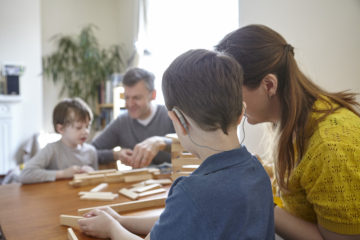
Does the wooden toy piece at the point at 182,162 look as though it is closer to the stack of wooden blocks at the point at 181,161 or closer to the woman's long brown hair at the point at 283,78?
the stack of wooden blocks at the point at 181,161

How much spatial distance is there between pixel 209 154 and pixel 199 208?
Answer: 0.48 ft

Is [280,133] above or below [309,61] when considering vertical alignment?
below

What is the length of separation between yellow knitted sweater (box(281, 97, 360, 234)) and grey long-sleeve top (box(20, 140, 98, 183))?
1.19 metres

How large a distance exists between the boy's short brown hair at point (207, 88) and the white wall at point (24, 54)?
4.09 m

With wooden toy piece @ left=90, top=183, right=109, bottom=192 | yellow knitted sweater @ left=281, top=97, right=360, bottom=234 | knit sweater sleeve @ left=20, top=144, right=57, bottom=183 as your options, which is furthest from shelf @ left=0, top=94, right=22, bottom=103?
yellow knitted sweater @ left=281, top=97, right=360, bottom=234

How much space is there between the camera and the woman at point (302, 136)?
2.61 feet

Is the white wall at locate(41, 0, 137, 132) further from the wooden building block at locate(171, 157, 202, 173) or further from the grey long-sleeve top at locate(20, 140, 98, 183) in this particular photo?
the wooden building block at locate(171, 157, 202, 173)

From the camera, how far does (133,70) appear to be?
2.31 meters

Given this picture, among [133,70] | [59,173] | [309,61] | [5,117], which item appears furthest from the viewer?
[5,117]

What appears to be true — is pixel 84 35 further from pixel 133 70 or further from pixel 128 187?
pixel 128 187

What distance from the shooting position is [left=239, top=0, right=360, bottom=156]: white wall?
4.95ft

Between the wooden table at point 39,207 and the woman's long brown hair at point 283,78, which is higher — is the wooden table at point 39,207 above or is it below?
below

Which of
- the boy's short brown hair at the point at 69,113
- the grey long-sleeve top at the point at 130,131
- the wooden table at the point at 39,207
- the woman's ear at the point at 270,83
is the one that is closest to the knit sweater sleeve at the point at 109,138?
the grey long-sleeve top at the point at 130,131

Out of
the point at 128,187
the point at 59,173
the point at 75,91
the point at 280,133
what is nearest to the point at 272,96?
the point at 280,133
